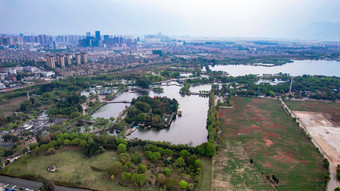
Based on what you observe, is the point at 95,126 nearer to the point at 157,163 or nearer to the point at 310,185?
the point at 157,163

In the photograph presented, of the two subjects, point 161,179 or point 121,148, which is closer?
point 161,179

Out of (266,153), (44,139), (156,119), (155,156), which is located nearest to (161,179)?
(155,156)

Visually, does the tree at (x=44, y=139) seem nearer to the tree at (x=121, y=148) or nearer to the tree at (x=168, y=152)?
the tree at (x=121, y=148)

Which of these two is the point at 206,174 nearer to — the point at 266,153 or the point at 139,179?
the point at 139,179

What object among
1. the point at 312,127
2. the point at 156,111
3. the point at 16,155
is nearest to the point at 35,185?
the point at 16,155

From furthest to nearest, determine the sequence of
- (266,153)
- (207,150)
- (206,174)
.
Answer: (266,153) < (207,150) < (206,174)

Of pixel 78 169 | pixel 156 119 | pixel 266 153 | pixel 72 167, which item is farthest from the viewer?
pixel 156 119

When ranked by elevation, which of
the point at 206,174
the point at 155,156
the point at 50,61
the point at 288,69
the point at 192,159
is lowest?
the point at 206,174
